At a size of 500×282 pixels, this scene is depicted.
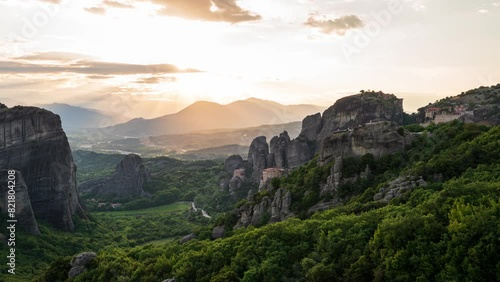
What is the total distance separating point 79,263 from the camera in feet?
138

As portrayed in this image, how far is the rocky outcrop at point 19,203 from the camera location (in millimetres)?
64812

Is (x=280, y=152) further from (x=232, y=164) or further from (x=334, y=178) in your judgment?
(x=334, y=178)

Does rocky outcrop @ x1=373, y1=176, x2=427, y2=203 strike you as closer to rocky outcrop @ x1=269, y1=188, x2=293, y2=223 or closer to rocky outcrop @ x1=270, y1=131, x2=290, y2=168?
rocky outcrop @ x1=269, y1=188, x2=293, y2=223

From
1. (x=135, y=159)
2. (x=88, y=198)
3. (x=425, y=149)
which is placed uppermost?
(x=425, y=149)

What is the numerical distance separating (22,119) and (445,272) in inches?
2962

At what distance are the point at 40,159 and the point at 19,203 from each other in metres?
14.1

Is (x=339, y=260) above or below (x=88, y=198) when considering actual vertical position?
above

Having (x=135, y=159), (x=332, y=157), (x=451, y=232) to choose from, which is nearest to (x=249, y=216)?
(x=332, y=157)

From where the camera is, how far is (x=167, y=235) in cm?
8556

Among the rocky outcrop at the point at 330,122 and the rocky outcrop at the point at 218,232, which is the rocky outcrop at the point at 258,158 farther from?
the rocky outcrop at the point at 218,232

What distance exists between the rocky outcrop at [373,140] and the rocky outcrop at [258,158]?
69.8 metres

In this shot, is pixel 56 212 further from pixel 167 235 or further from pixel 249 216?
pixel 249 216

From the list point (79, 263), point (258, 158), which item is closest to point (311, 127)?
point (258, 158)

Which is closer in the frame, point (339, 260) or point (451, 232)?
point (451, 232)
